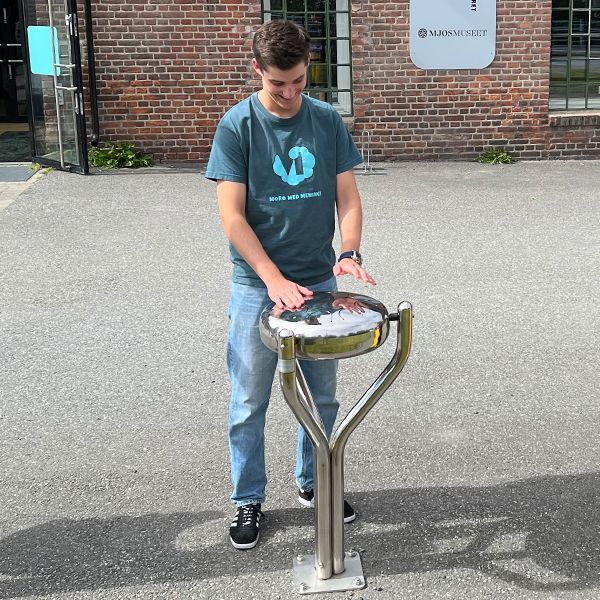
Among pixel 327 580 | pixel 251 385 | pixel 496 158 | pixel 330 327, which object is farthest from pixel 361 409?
pixel 496 158

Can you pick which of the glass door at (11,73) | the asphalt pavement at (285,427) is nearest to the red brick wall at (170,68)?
the asphalt pavement at (285,427)

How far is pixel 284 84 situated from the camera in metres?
3.10

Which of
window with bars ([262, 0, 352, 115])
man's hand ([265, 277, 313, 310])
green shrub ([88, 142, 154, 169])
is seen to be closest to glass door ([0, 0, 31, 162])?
green shrub ([88, 142, 154, 169])

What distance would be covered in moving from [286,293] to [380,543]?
3.50 feet

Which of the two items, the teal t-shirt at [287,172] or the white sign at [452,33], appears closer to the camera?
the teal t-shirt at [287,172]

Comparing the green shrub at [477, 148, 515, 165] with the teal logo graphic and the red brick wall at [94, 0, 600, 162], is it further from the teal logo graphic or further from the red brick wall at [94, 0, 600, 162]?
the teal logo graphic

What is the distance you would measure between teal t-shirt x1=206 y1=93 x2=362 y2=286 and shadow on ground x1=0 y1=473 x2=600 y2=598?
3.22ft

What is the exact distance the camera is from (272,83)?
10.2 feet

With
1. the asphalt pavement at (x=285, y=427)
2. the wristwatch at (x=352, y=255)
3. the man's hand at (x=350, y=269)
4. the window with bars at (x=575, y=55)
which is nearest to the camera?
the man's hand at (x=350, y=269)

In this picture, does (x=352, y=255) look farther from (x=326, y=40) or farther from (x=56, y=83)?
(x=326, y=40)

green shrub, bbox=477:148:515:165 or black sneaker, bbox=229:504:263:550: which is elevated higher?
green shrub, bbox=477:148:515:165

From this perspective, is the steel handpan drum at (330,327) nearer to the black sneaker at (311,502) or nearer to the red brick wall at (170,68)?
the black sneaker at (311,502)

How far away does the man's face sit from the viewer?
3074 millimetres

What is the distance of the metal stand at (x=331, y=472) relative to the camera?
309cm
